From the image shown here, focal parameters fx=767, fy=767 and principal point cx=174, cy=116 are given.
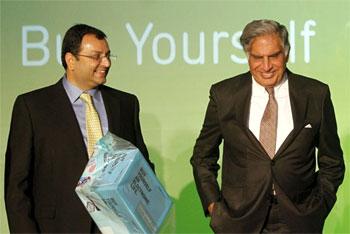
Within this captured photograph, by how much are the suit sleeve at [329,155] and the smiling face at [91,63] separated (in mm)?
960

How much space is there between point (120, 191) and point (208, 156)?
69cm

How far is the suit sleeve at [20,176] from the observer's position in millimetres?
3174

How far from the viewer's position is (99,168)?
2.98 metres

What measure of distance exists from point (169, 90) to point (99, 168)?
171 cm

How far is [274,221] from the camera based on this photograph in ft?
10.4

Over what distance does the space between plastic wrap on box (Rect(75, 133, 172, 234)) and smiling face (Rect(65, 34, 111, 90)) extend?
0.36 m

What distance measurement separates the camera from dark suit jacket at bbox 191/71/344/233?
3.14 meters

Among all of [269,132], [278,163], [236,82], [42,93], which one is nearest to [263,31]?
[236,82]

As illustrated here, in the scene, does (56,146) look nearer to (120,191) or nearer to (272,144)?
(120,191)

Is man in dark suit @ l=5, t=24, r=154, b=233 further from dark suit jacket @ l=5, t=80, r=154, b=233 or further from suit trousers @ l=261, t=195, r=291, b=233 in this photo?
suit trousers @ l=261, t=195, r=291, b=233

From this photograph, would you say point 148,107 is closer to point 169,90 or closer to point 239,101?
point 169,90

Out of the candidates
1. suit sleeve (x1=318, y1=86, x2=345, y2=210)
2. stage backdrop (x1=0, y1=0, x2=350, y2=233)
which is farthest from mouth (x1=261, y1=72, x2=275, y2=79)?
stage backdrop (x1=0, y1=0, x2=350, y2=233)

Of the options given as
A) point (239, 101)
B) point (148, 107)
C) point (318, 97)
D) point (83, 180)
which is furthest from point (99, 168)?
point (148, 107)

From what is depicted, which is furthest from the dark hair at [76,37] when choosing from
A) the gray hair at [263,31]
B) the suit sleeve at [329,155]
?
the suit sleeve at [329,155]
